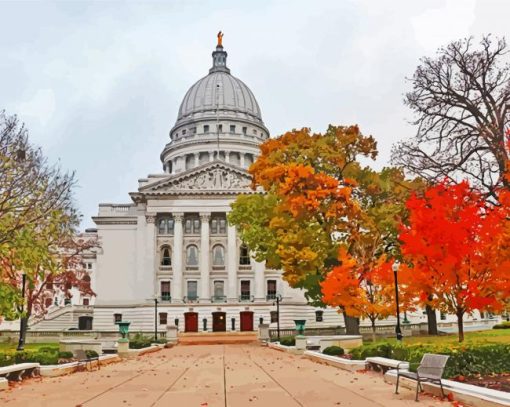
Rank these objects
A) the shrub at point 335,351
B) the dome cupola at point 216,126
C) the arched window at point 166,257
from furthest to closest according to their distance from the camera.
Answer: the dome cupola at point 216,126 < the arched window at point 166,257 < the shrub at point 335,351

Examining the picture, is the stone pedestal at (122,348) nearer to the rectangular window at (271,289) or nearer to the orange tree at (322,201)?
the orange tree at (322,201)

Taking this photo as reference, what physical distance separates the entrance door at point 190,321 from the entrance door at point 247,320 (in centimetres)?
579

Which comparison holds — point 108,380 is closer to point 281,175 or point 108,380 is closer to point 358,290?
point 358,290

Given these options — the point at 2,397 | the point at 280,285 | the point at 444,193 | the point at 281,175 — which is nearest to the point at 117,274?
the point at 280,285

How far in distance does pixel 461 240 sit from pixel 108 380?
16.2m

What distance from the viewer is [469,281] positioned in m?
27.4

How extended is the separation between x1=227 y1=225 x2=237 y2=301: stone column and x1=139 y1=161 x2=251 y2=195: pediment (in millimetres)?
5705

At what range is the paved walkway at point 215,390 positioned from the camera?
14.0 metres

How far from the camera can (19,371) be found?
19.8 metres

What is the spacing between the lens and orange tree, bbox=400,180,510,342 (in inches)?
1057

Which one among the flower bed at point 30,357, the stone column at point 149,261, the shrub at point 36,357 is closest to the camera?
the flower bed at point 30,357

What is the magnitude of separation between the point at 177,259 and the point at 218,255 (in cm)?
547

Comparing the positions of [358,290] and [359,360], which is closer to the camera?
[359,360]

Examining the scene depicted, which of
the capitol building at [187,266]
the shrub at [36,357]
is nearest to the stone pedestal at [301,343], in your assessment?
the shrub at [36,357]
